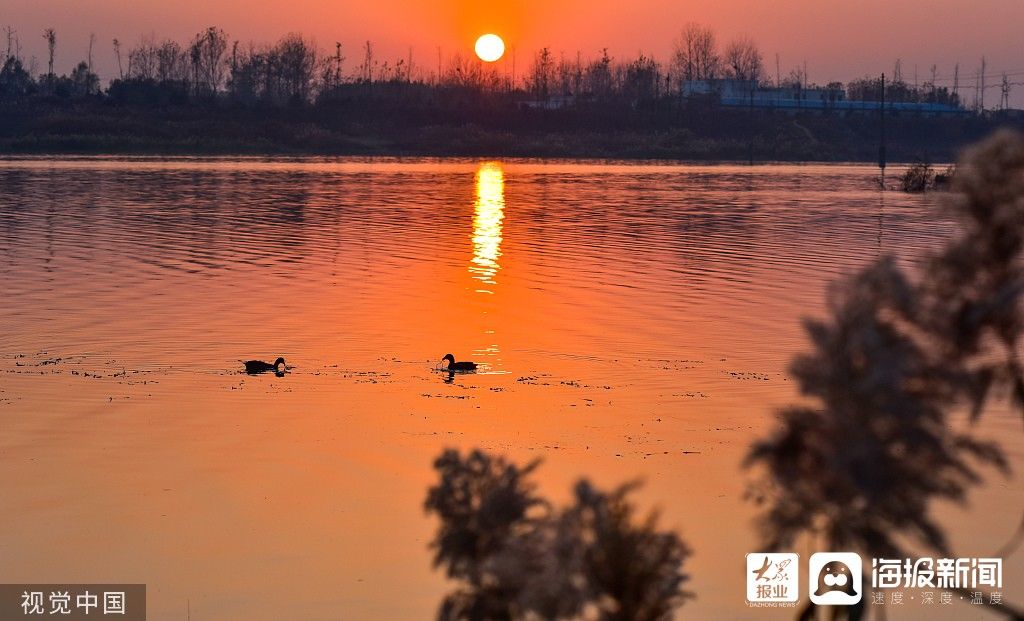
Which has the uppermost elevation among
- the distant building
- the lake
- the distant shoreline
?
the distant building

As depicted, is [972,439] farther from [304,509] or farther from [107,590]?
[304,509]

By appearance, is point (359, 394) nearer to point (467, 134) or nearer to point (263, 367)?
point (263, 367)

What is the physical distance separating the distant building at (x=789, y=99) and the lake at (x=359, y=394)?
13148 cm

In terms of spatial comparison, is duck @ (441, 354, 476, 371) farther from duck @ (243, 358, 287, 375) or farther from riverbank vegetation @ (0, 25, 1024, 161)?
riverbank vegetation @ (0, 25, 1024, 161)

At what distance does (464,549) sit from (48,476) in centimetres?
951

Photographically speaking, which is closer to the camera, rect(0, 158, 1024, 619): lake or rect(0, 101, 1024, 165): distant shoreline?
rect(0, 158, 1024, 619): lake

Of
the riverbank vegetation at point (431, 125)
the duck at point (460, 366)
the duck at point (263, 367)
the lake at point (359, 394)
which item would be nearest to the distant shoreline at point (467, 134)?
the riverbank vegetation at point (431, 125)

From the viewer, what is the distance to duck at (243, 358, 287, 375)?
16484 millimetres

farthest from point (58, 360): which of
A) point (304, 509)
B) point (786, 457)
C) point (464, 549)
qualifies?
point (786, 457)

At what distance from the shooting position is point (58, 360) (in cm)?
1730

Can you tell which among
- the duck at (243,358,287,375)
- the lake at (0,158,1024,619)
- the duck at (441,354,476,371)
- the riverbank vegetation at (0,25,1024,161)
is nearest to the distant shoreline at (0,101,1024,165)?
the riverbank vegetation at (0,25,1024,161)

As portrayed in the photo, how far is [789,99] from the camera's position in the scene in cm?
18125

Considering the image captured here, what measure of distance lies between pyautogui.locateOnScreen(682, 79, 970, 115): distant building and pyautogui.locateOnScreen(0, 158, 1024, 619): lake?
131 metres

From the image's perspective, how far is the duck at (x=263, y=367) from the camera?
1648 centimetres
